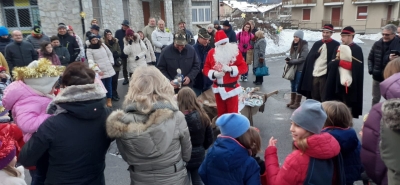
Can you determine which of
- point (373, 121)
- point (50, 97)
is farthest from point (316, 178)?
point (50, 97)

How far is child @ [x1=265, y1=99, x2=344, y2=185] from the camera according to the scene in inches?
84.4

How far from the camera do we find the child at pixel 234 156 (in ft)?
7.39

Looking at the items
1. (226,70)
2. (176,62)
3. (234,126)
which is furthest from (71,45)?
(234,126)

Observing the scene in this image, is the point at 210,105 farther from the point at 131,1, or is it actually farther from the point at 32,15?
the point at 131,1

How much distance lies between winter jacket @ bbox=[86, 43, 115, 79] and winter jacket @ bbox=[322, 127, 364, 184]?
542cm

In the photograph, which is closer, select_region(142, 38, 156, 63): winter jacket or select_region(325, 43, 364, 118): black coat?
select_region(325, 43, 364, 118): black coat

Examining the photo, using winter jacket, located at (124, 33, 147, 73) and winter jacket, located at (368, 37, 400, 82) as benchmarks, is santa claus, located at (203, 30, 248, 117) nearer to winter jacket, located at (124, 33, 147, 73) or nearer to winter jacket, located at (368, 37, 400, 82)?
winter jacket, located at (368, 37, 400, 82)

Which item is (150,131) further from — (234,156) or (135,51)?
(135,51)

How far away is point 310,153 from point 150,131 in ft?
3.83

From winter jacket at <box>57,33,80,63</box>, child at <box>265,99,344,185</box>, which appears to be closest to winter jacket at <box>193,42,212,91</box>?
winter jacket at <box>57,33,80,63</box>

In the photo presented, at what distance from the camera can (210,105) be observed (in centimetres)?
540

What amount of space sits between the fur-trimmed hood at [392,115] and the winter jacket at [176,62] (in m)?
3.69

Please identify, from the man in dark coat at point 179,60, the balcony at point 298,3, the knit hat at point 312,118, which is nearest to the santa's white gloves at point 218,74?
the man in dark coat at point 179,60

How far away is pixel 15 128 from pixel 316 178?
2582mm
